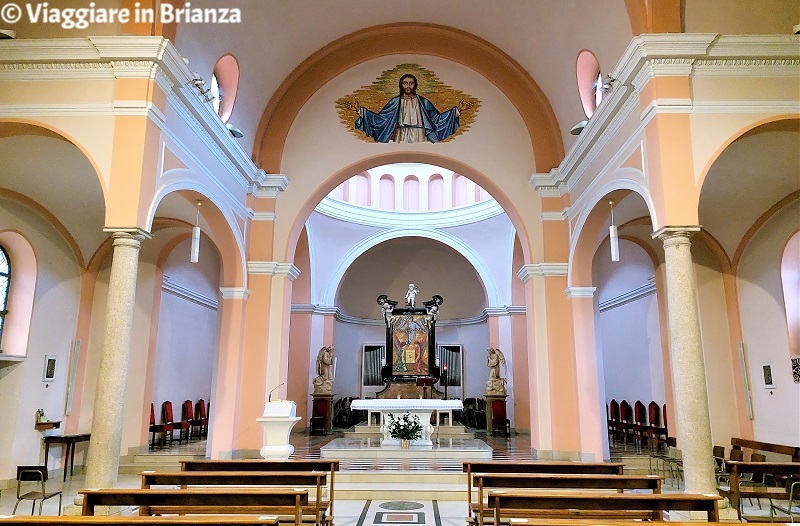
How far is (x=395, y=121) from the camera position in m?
12.6

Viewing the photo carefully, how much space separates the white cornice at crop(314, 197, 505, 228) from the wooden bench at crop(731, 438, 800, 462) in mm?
9468

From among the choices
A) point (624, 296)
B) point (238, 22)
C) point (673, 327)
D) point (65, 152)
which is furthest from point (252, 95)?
point (624, 296)

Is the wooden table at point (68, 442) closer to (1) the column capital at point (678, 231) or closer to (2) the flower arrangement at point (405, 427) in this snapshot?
(2) the flower arrangement at point (405, 427)

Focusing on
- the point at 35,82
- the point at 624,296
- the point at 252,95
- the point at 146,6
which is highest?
the point at 252,95

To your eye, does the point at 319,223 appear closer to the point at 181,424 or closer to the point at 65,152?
the point at 181,424

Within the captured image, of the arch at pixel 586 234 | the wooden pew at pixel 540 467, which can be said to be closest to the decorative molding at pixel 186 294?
the arch at pixel 586 234

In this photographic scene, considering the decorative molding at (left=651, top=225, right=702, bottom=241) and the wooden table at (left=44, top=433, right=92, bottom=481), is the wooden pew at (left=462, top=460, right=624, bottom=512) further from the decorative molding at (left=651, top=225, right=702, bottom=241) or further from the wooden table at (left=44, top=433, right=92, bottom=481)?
the wooden table at (left=44, top=433, right=92, bottom=481)

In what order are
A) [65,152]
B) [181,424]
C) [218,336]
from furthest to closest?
[181,424] → [218,336] → [65,152]

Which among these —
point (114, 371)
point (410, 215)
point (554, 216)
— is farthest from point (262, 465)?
point (410, 215)

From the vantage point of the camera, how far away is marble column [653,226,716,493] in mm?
6570

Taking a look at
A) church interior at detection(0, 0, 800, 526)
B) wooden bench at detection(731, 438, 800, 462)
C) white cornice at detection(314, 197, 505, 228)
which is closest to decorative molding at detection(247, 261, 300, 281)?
church interior at detection(0, 0, 800, 526)

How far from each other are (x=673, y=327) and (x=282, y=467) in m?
4.78

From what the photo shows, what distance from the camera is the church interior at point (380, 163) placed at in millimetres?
7242

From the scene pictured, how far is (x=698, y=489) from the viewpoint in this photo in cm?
651
